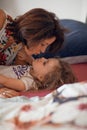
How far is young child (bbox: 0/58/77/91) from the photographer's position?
1.34 m

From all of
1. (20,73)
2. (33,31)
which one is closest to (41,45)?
(33,31)

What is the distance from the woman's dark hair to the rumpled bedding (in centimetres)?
42

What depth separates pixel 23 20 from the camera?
1248 mm

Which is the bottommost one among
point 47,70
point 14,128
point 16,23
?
point 47,70

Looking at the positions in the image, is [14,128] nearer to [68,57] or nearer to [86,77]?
[86,77]

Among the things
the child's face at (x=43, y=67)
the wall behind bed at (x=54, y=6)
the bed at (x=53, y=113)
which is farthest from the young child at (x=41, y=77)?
the wall behind bed at (x=54, y=6)

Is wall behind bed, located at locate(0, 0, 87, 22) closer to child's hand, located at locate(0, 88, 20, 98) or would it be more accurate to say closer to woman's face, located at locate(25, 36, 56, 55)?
woman's face, located at locate(25, 36, 56, 55)

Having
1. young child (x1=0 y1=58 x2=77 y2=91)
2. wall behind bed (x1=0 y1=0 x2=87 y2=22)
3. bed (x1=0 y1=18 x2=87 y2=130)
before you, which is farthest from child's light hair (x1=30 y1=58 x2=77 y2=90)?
wall behind bed (x1=0 y1=0 x2=87 y2=22)

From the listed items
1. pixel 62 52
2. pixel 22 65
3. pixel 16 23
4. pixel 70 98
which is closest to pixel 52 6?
pixel 62 52

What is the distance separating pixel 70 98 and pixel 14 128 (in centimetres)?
18

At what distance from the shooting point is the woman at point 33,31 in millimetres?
1210

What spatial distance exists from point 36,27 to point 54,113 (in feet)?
1.92

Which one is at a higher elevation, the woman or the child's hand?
the woman

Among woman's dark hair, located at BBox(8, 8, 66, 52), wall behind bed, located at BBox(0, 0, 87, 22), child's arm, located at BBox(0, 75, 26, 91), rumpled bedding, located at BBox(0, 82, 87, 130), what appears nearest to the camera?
rumpled bedding, located at BBox(0, 82, 87, 130)
